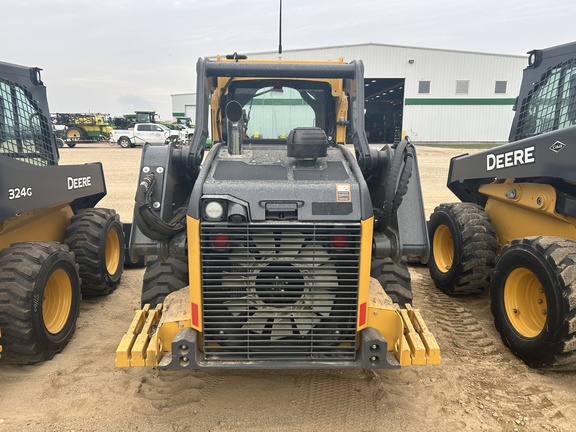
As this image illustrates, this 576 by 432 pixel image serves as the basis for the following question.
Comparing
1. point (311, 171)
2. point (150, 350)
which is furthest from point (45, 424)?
point (311, 171)

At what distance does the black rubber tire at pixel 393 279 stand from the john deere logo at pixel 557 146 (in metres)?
1.53

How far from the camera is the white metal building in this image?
1210 inches

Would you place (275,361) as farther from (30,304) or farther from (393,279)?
(30,304)

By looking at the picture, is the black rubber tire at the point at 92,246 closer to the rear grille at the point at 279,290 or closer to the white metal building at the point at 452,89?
the rear grille at the point at 279,290

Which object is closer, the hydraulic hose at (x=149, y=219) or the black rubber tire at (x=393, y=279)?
the hydraulic hose at (x=149, y=219)

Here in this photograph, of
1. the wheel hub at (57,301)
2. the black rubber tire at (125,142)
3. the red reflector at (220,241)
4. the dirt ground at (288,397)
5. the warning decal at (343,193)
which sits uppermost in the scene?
the black rubber tire at (125,142)

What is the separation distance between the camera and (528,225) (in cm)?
443

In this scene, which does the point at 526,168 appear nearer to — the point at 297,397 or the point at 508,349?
the point at 508,349

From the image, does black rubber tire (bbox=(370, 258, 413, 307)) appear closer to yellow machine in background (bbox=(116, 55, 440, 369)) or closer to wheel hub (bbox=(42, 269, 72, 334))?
yellow machine in background (bbox=(116, 55, 440, 369))

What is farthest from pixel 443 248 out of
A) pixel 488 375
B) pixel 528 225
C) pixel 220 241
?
pixel 220 241

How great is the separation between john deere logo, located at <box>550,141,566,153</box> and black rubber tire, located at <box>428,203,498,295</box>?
143 centimetres

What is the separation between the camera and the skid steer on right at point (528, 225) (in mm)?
3392

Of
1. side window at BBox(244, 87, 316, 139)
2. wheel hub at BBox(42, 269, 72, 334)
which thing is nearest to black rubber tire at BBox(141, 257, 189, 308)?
wheel hub at BBox(42, 269, 72, 334)

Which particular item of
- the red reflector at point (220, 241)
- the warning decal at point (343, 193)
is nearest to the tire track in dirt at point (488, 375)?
the warning decal at point (343, 193)
